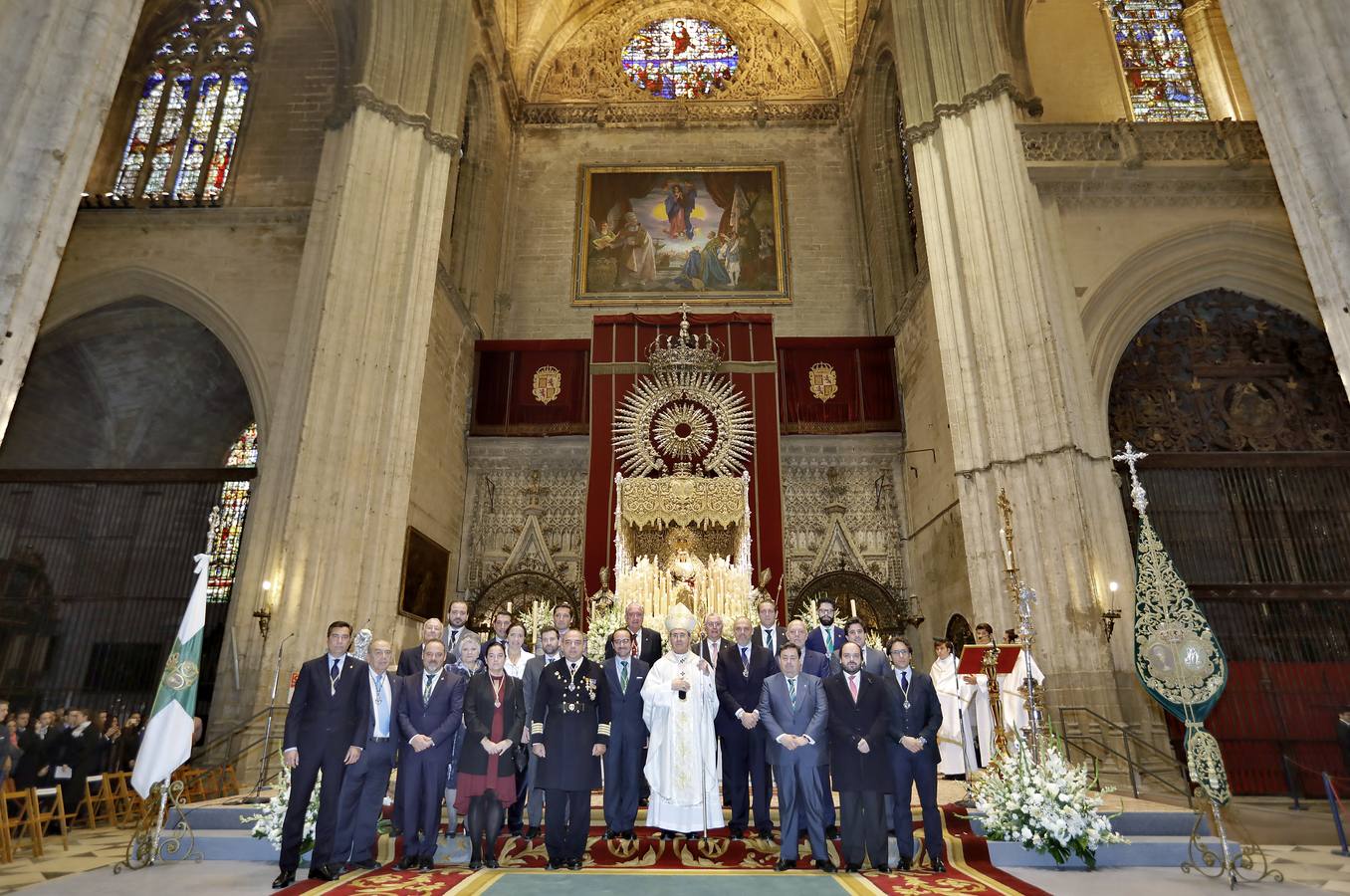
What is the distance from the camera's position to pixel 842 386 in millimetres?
15039

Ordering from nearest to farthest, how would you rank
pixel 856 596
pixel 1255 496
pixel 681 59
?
pixel 1255 496, pixel 856 596, pixel 681 59

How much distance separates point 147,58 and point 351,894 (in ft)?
54.4

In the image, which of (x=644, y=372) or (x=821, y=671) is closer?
(x=821, y=671)

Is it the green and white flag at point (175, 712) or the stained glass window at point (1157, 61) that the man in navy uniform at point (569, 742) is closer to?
the green and white flag at point (175, 712)

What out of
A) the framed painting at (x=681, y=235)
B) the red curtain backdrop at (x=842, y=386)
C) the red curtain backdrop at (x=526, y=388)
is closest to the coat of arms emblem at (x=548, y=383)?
the red curtain backdrop at (x=526, y=388)

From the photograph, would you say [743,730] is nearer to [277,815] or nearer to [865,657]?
[865,657]

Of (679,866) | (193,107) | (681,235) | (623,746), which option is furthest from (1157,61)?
(193,107)

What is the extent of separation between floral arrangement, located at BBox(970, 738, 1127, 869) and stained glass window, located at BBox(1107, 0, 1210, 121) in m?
12.3

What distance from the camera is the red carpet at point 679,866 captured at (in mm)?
4324

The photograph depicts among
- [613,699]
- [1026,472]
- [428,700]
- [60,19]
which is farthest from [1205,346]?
[60,19]

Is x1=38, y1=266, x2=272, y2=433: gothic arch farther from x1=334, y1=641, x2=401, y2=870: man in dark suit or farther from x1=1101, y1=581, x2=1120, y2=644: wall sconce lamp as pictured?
x1=1101, y1=581, x2=1120, y2=644: wall sconce lamp

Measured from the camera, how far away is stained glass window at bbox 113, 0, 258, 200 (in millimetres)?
14219

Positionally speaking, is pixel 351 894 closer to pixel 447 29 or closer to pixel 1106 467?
pixel 1106 467

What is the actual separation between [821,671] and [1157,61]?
13.8m
